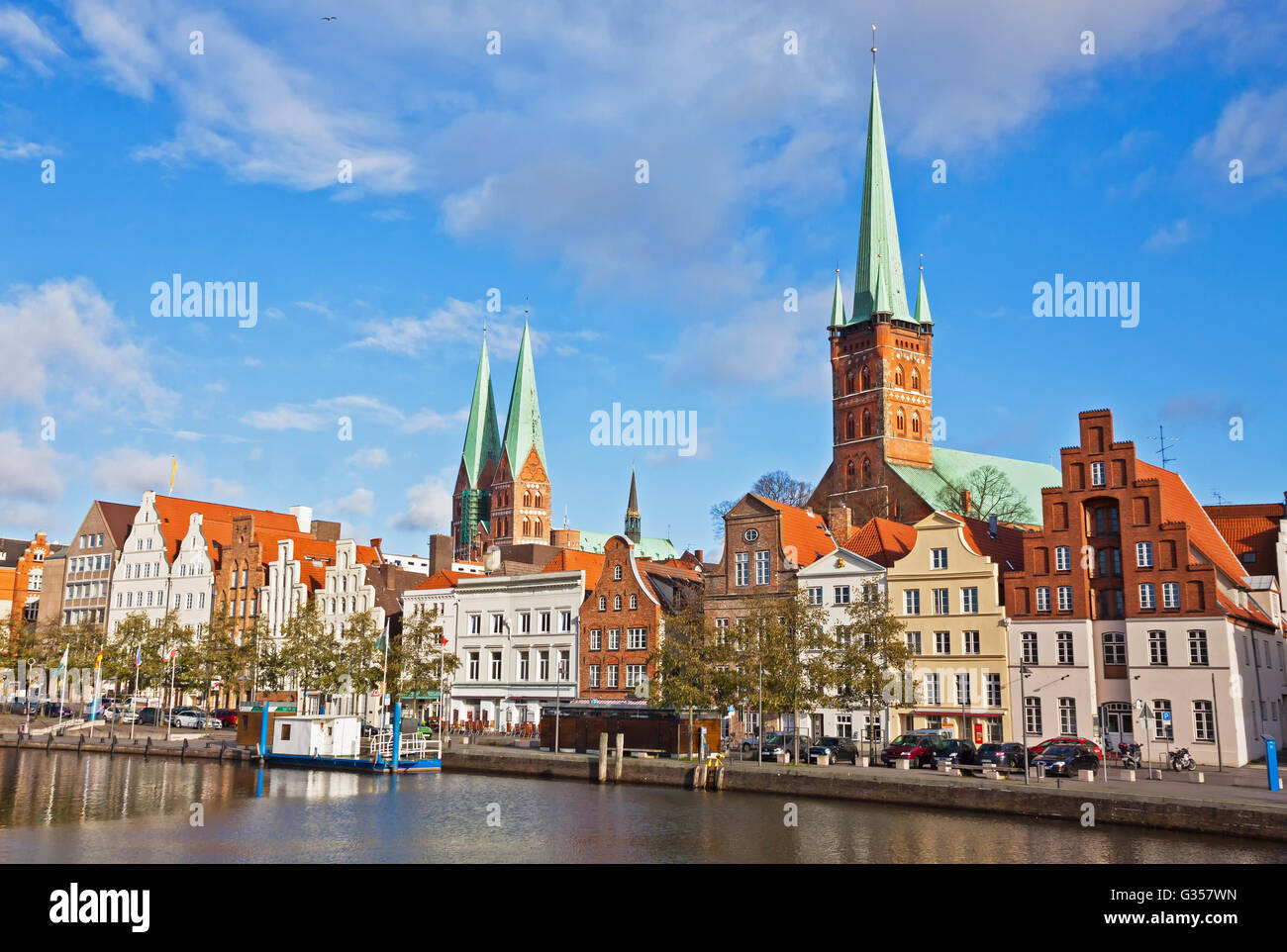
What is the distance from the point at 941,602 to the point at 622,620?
21.8 meters

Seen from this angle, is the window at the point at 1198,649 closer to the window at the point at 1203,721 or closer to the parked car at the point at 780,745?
the window at the point at 1203,721

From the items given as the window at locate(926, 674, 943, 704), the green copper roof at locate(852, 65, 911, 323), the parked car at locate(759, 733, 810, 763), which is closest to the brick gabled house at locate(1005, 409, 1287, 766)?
the window at locate(926, 674, 943, 704)

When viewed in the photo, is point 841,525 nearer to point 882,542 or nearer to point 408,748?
point 882,542

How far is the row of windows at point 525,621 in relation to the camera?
272 ft

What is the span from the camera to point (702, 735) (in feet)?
192

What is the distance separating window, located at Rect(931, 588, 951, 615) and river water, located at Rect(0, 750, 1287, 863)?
2197cm

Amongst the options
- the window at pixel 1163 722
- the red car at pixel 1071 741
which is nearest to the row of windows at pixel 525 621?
the red car at pixel 1071 741

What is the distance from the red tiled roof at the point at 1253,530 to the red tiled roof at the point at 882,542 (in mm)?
20837

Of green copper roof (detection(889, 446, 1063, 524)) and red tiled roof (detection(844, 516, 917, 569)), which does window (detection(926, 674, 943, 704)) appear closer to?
red tiled roof (detection(844, 516, 917, 569))

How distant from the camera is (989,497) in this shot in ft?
394
